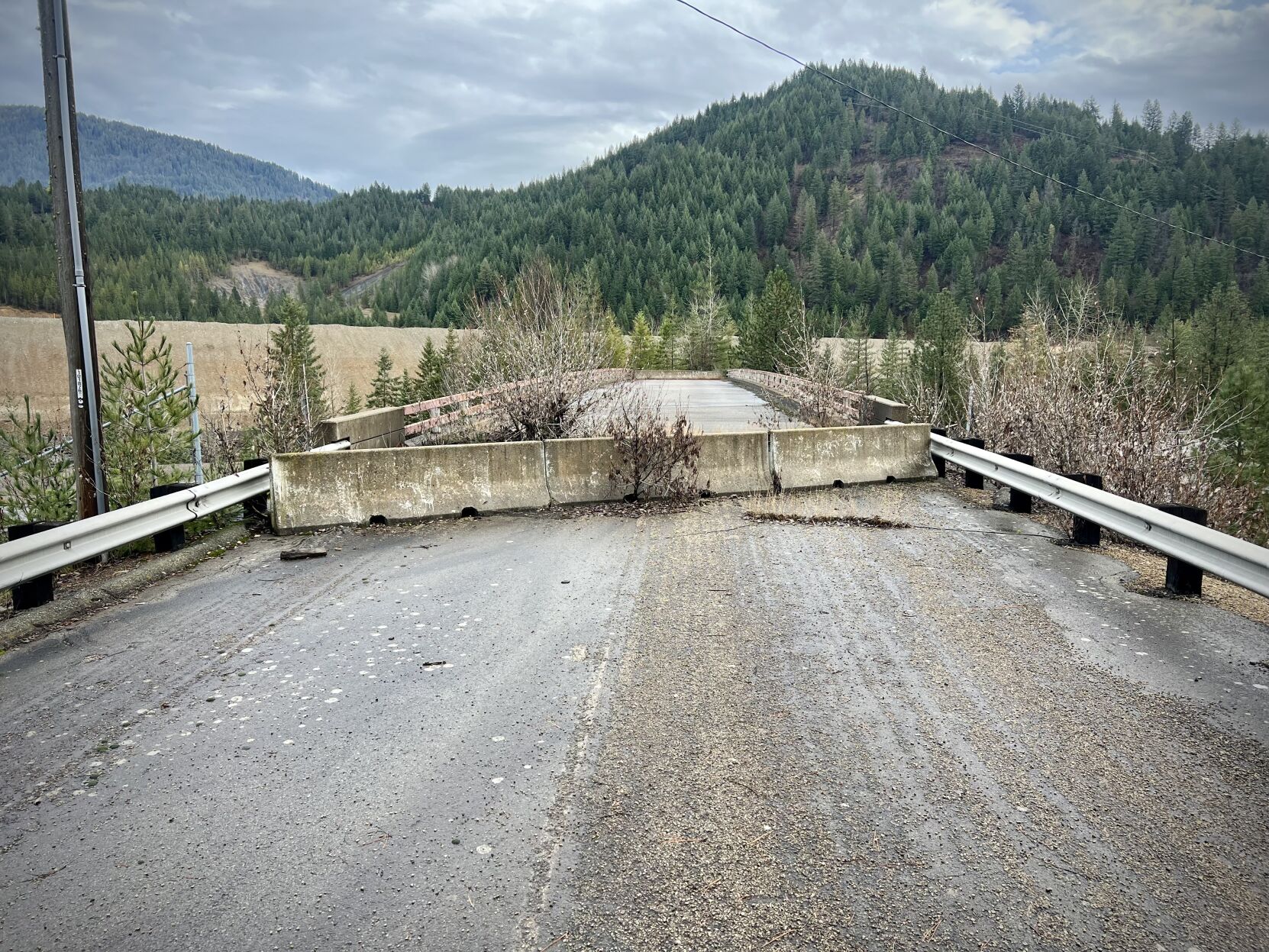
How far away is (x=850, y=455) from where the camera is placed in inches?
418

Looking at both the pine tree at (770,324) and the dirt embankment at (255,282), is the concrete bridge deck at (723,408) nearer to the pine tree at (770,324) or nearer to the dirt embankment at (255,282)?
the pine tree at (770,324)

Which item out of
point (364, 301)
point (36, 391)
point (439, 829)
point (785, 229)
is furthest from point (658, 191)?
point (439, 829)

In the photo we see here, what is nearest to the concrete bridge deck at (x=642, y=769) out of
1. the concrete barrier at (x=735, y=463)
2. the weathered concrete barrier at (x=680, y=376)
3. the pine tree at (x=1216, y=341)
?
the concrete barrier at (x=735, y=463)

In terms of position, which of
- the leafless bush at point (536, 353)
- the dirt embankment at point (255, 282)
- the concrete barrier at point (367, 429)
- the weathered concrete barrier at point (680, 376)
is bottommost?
the concrete barrier at point (367, 429)

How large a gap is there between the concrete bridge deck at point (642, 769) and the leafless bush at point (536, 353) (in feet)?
19.0

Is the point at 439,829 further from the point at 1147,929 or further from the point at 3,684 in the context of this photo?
the point at 3,684

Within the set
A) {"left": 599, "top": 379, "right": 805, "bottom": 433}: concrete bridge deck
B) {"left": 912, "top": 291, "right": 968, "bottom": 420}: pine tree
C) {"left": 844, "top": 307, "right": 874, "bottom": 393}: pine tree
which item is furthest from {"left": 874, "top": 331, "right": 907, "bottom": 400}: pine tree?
{"left": 599, "top": 379, "right": 805, "bottom": 433}: concrete bridge deck

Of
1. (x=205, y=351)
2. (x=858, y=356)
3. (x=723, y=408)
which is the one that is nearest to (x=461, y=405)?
(x=723, y=408)

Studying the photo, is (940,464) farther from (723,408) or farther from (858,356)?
(858,356)

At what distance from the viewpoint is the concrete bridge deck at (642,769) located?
271 cm

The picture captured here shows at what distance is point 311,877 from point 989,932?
219cm

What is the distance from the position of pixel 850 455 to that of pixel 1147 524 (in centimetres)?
441

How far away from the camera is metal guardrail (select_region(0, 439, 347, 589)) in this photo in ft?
18.4

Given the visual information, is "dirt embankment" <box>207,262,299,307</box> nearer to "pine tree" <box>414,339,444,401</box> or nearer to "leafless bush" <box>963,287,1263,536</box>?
"pine tree" <box>414,339,444,401</box>
